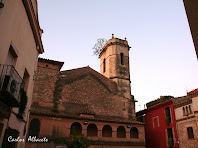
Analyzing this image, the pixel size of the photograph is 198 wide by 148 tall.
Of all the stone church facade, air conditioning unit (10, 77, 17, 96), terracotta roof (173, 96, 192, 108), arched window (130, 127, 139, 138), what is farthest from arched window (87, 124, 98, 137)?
air conditioning unit (10, 77, 17, 96)

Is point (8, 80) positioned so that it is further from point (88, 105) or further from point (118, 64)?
point (118, 64)

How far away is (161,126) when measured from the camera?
947 inches

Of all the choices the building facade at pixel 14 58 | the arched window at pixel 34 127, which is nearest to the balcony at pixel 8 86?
the building facade at pixel 14 58

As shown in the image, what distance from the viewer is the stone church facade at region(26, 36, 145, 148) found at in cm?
1894

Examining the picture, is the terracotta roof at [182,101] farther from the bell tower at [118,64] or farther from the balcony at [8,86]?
the balcony at [8,86]

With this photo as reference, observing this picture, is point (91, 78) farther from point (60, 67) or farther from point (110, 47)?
point (110, 47)

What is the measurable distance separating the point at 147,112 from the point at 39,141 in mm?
16315

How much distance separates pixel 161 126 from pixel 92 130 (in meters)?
9.29

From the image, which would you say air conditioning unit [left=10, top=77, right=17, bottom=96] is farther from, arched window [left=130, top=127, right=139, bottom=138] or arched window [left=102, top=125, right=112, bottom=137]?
arched window [left=130, top=127, right=139, bottom=138]

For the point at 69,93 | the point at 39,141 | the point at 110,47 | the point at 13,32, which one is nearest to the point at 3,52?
the point at 13,32

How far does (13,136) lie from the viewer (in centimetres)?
764

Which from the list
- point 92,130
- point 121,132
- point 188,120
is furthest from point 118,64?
point 188,120

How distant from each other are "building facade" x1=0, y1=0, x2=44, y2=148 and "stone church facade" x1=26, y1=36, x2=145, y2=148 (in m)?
8.97

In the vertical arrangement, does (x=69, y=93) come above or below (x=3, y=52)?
above
